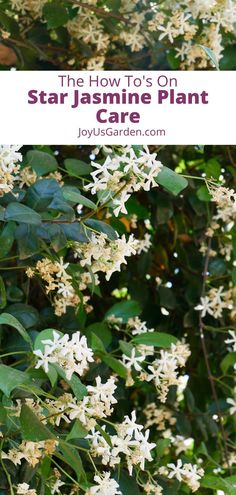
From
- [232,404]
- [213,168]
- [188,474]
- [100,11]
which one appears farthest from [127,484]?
[100,11]

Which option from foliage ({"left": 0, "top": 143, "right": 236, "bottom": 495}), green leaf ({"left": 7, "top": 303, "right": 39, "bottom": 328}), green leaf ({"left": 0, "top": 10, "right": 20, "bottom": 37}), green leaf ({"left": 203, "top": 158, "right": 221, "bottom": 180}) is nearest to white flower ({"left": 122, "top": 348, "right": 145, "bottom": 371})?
foliage ({"left": 0, "top": 143, "right": 236, "bottom": 495})

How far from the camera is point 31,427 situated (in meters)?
0.80

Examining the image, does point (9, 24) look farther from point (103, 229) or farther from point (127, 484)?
point (127, 484)

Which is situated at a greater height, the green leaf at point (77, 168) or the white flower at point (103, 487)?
the green leaf at point (77, 168)

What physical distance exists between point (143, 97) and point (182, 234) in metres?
Result: 0.34

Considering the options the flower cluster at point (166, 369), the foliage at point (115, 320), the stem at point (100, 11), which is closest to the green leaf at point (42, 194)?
the foliage at point (115, 320)

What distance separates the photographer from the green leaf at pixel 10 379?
0.76 metres

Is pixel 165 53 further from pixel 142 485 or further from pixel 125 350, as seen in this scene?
pixel 142 485

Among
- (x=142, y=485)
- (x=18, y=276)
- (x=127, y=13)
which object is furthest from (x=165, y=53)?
(x=142, y=485)

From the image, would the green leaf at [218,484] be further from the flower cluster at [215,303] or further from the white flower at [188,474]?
the flower cluster at [215,303]

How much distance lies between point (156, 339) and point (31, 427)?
28 centimetres

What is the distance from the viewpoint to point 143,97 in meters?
1.07

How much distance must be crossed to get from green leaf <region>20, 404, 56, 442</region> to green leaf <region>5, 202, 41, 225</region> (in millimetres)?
185

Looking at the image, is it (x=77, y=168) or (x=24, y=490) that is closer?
(x=24, y=490)
